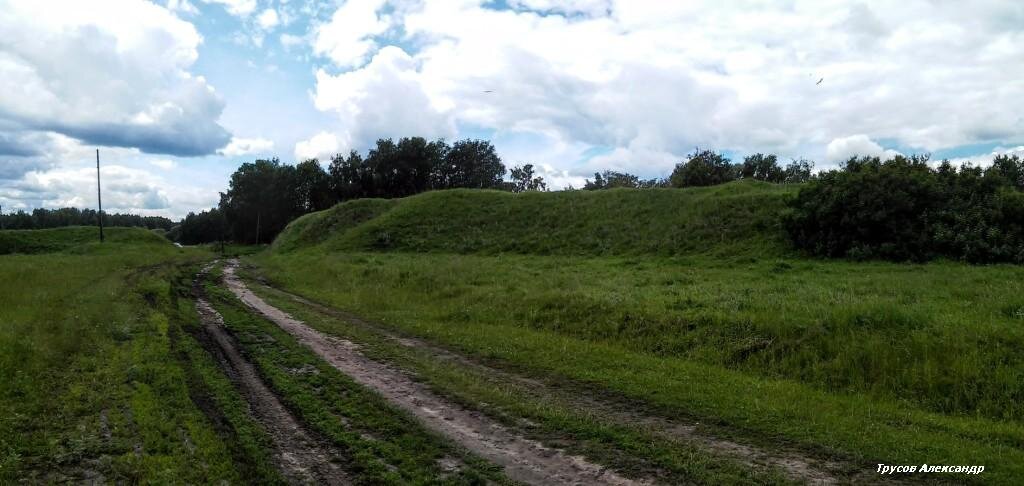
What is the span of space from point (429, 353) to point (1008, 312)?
11019 mm

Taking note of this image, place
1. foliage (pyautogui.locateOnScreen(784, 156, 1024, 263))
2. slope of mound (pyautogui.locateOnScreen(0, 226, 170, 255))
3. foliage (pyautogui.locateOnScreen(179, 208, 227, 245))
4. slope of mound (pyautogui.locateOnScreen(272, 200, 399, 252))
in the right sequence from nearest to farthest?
foliage (pyautogui.locateOnScreen(784, 156, 1024, 263)) < slope of mound (pyautogui.locateOnScreen(272, 200, 399, 252)) < slope of mound (pyautogui.locateOnScreen(0, 226, 170, 255)) < foliage (pyautogui.locateOnScreen(179, 208, 227, 245))

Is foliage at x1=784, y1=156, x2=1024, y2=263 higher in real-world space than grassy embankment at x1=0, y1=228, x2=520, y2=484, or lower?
higher

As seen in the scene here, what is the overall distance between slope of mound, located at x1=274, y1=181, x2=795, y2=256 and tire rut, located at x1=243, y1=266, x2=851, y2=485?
67.8 feet

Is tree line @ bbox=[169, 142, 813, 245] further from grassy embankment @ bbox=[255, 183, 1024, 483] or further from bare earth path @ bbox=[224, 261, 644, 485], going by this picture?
bare earth path @ bbox=[224, 261, 644, 485]

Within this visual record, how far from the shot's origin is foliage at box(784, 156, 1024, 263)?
21.4 m

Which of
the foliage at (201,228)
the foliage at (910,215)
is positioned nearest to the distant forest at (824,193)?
the foliage at (910,215)

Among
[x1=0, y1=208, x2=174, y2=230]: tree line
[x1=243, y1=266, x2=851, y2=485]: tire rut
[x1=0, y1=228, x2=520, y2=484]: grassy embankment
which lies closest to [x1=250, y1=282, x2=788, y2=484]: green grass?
[x1=243, y1=266, x2=851, y2=485]: tire rut

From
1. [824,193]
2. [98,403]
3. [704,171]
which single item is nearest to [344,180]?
[704,171]

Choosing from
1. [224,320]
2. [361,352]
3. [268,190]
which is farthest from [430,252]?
[268,190]

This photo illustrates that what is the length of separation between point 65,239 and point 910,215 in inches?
2725

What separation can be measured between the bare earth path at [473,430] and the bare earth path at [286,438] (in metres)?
1.26

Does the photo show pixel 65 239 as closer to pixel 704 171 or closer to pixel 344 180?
pixel 344 180

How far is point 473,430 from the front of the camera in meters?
6.68

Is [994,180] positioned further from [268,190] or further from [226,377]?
[268,190]
